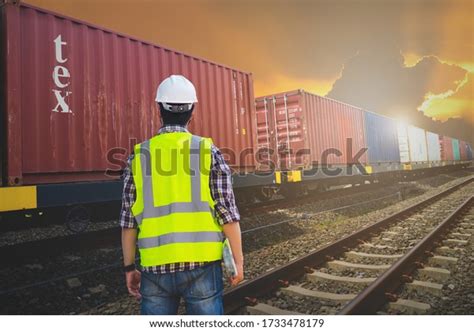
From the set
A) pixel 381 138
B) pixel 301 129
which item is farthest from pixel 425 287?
pixel 381 138

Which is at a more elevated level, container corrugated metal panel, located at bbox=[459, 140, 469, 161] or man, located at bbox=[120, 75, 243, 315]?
container corrugated metal panel, located at bbox=[459, 140, 469, 161]

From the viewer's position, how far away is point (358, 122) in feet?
41.5

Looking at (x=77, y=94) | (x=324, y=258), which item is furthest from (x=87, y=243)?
(x=324, y=258)

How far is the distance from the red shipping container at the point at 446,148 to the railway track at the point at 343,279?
2206 cm

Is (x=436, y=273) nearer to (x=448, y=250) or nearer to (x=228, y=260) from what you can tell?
(x=448, y=250)

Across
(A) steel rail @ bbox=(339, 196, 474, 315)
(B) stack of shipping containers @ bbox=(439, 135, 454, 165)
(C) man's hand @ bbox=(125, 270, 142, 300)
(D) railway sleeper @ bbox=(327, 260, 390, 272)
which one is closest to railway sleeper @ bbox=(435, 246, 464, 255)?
(A) steel rail @ bbox=(339, 196, 474, 315)

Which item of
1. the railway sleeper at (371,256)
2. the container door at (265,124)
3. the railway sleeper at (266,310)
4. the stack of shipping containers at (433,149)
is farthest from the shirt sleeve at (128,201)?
the stack of shipping containers at (433,149)

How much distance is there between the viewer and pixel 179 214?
1349 mm

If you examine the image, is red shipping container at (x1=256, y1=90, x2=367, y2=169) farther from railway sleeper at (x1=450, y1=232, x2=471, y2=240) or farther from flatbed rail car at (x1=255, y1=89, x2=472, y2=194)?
railway sleeper at (x1=450, y1=232, x2=471, y2=240)

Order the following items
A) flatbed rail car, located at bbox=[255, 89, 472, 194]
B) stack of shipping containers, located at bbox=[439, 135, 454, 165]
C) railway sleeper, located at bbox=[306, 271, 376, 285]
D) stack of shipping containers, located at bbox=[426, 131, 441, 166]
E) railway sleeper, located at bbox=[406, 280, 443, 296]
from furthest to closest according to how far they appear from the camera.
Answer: stack of shipping containers, located at bbox=[439, 135, 454, 165] → stack of shipping containers, located at bbox=[426, 131, 441, 166] → flatbed rail car, located at bbox=[255, 89, 472, 194] → railway sleeper, located at bbox=[306, 271, 376, 285] → railway sleeper, located at bbox=[406, 280, 443, 296]

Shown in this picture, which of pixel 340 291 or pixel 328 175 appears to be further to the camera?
pixel 328 175

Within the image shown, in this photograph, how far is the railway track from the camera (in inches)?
111

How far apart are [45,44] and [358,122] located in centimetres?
1091

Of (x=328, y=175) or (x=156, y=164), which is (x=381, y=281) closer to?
(x=156, y=164)
